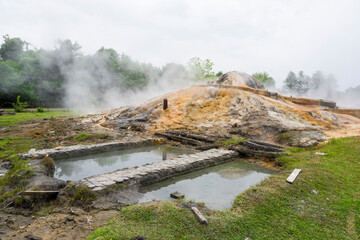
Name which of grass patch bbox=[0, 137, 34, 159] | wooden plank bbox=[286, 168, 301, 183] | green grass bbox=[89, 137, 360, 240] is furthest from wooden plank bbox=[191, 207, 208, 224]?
grass patch bbox=[0, 137, 34, 159]

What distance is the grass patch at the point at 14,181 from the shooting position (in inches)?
167

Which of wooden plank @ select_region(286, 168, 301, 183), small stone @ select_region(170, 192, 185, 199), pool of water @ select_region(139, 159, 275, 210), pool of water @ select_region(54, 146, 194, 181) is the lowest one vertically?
pool of water @ select_region(54, 146, 194, 181)

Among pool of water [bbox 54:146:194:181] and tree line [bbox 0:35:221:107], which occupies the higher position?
tree line [bbox 0:35:221:107]

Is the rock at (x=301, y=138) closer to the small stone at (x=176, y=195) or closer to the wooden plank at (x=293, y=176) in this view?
the wooden plank at (x=293, y=176)

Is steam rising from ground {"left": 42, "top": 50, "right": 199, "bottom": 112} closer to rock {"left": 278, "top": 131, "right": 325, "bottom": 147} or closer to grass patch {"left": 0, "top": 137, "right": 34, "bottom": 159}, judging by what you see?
grass patch {"left": 0, "top": 137, "right": 34, "bottom": 159}

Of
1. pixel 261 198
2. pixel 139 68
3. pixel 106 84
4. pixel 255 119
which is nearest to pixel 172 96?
pixel 255 119

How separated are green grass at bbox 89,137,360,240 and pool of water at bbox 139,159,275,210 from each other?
688mm

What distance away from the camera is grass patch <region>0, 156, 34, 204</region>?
423 cm

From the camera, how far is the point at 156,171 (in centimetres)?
569

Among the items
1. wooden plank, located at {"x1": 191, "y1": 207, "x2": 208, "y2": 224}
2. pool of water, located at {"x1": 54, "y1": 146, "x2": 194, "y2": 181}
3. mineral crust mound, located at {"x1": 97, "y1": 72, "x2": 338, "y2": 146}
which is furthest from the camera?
mineral crust mound, located at {"x1": 97, "y1": 72, "x2": 338, "y2": 146}

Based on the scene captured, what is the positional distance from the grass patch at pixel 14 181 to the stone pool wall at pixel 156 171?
1.19 metres

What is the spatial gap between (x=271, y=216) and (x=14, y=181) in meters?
5.17

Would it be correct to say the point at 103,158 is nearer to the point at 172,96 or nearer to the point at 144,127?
the point at 144,127

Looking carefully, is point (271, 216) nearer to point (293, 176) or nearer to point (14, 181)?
point (293, 176)
